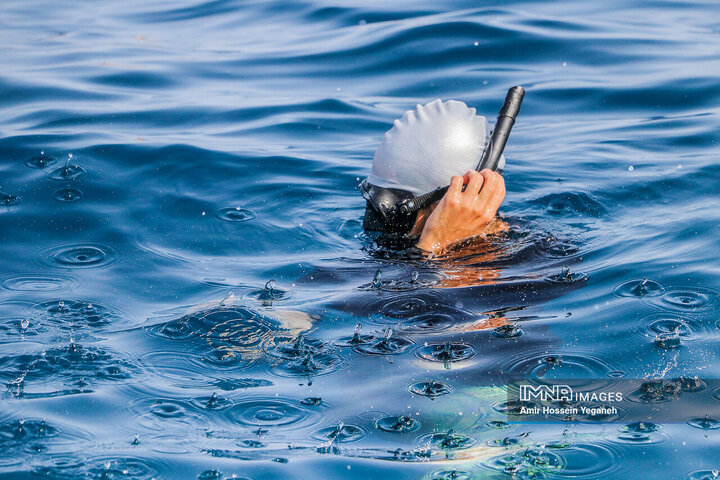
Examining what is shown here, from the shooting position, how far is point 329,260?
5.65 metres

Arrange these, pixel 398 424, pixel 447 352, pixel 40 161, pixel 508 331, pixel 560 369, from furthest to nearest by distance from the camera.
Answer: pixel 40 161, pixel 508 331, pixel 447 352, pixel 560 369, pixel 398 424

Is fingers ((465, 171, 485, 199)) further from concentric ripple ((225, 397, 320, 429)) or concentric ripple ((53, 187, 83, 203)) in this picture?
concentric ripple ((53, 187, 83, 203))

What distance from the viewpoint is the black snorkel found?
5.18m

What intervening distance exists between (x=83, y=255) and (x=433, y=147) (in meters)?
2.25

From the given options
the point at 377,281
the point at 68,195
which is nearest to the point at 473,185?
the point at 377,281

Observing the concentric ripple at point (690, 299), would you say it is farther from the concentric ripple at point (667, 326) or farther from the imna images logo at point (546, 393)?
the imna images logo at point (546, 393)

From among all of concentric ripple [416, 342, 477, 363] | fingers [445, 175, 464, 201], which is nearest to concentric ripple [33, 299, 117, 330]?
concentric ripple [416, 342, 477, 363]

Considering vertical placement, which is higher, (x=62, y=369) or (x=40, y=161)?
(x=40, y=161)

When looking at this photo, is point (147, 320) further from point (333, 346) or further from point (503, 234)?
point (503, 234)

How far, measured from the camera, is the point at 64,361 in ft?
13.3

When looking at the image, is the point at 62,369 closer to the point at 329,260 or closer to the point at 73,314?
the point at 73,314

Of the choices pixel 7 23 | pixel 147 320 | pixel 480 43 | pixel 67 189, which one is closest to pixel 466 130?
pixel 147 320

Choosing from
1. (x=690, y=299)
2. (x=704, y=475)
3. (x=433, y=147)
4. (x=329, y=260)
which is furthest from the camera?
(x=329, y=260)

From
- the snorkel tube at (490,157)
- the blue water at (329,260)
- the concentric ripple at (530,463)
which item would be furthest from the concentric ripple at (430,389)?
the snorkel tube at (490,157)
